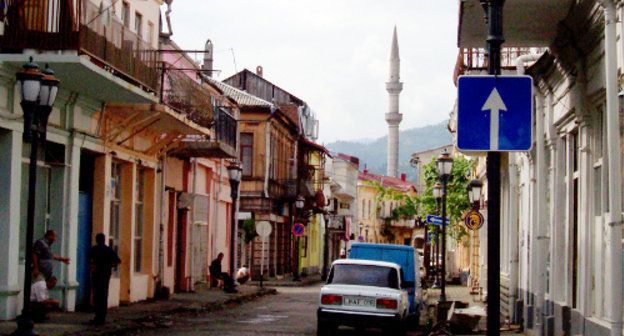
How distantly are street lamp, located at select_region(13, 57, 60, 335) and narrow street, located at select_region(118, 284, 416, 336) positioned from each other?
461cm

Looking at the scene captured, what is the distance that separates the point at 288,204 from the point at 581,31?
4108 centimetres

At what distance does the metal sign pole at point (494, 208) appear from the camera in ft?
23.7

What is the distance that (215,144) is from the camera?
27.7 meters

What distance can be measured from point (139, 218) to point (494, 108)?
758 inches

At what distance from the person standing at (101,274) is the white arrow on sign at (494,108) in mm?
11423

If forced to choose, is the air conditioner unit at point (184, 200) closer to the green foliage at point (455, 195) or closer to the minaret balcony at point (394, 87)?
the green foliage at point (455, 195)

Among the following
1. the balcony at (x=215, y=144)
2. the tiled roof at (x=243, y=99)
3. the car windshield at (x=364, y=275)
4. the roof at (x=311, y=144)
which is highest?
the tiled roof at (x=243, y=99)

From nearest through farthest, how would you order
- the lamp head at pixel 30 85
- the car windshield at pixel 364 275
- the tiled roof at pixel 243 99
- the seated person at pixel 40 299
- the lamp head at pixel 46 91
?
the lamp head at pixel 30 85 < the lamp head at pixel 46 91 < the seated person at pixel 40 299 < the car windshield at pixel 364 275 < the tiled roof at pixel 243 99

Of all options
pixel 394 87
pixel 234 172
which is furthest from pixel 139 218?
pixel 394 87

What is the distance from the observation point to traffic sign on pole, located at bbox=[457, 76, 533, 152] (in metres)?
7.28

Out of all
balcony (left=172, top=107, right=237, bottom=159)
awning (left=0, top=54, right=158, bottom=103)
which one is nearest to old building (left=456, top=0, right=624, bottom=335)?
awning (left=0, top=54, right=158, bottom=103)

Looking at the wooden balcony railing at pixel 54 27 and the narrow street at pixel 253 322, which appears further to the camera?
the narrow street at pixel 253 322

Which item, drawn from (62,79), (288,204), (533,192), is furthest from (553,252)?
(288,204)

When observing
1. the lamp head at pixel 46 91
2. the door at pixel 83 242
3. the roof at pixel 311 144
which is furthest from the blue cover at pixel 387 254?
the roof at pixel 311 144
